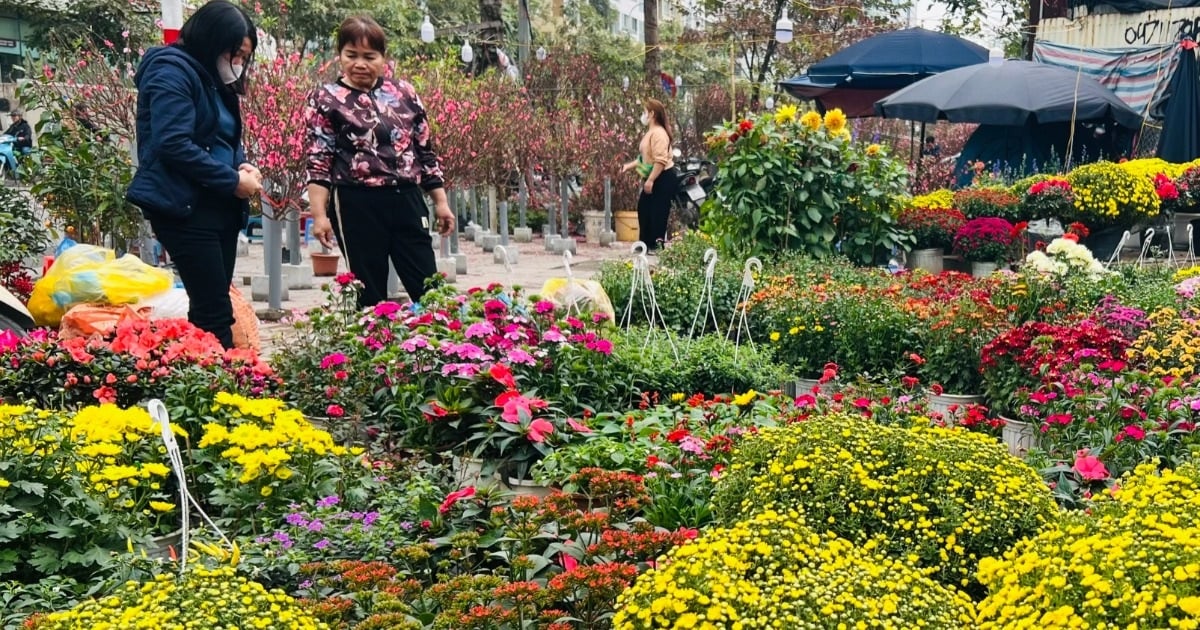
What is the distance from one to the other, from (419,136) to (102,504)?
9.51ft

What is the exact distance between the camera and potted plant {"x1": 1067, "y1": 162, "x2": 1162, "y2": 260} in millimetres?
11227

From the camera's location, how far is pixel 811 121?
28.5 feet

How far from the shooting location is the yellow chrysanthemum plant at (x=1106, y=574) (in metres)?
2.18

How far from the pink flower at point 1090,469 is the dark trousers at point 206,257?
3473 millimetres

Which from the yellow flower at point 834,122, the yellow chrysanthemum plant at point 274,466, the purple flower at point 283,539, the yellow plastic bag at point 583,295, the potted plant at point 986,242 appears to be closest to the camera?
the purple flower at point 283,539

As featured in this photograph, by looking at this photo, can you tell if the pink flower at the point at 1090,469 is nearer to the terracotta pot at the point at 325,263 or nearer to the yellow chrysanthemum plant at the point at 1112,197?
the terracotta pot at the point at 325,263

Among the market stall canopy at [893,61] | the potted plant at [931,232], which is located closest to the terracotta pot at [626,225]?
the market stall canopy at [893,61]

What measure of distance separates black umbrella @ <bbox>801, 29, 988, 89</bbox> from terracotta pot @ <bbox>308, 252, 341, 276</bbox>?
894 centimetres

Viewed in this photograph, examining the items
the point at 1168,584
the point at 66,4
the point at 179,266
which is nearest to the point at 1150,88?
A: the point at 179,266

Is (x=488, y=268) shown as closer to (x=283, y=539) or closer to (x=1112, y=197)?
(x=1112, y=197)

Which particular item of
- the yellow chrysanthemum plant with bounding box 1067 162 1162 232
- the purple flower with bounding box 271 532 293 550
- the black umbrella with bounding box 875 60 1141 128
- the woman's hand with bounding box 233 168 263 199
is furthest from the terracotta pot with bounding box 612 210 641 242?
the purple flower with bounding box 271 532 293 550

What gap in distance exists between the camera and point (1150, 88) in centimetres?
1583

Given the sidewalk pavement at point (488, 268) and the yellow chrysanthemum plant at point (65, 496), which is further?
the sidewalk pavement at point (488, 268)

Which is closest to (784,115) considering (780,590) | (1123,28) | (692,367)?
(692,367)
